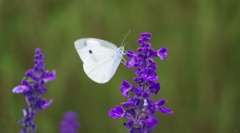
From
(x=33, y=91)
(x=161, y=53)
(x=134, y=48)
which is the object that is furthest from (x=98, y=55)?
(x=134, y=48)

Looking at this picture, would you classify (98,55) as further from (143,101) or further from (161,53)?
(143,101)

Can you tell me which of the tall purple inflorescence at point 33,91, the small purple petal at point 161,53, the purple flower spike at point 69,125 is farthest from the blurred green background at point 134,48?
the small purple petal at point 161,53

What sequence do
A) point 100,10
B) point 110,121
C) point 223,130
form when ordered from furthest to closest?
point 100,10 < point 110,121 < point 223,130

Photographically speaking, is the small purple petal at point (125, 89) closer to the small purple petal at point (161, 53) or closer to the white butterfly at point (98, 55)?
the small purple petal at point (161, 53)

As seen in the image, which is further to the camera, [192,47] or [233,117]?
[192,47]

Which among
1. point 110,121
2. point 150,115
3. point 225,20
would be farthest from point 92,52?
point 225,20

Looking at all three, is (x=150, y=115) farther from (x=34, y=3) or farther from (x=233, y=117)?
(x=34, y=3)
